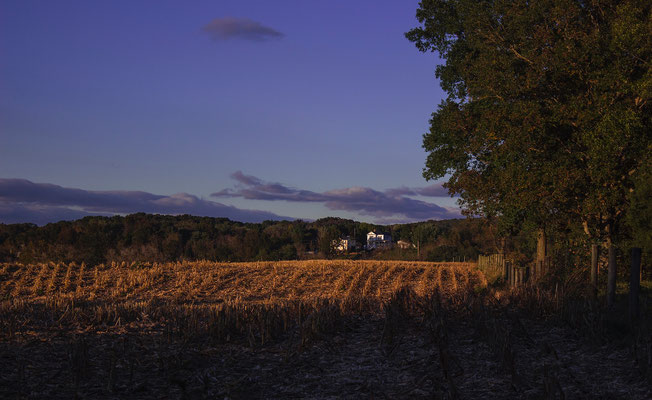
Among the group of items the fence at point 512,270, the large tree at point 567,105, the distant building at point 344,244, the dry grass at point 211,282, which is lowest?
the dry grass at point 211,282

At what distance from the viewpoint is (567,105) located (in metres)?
18.0

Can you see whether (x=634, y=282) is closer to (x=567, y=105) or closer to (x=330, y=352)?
(x=567, y=105)

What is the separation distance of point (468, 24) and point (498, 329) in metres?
14.8

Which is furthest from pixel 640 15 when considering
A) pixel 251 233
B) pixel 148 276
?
pixel 251 233

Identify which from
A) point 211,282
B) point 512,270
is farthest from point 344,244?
point 512,270

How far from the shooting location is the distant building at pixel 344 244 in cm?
8312

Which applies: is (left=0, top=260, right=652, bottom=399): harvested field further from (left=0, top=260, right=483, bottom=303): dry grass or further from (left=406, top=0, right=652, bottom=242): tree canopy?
(left=0, top=260, right=483, bottom=303): dry grass

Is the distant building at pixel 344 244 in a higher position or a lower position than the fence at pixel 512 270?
higher

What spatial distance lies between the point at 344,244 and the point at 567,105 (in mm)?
76386

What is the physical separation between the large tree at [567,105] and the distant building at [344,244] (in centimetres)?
6053

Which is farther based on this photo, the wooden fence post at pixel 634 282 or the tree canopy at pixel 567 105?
the tree canopy at pixel 567 105

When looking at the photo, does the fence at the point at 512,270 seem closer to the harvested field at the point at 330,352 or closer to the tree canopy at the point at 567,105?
the tree canopy at the point at 567,105

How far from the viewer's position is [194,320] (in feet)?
45.5

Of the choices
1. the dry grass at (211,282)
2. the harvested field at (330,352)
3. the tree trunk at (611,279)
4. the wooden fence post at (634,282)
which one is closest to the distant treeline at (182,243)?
the dry grass at (211,282)
